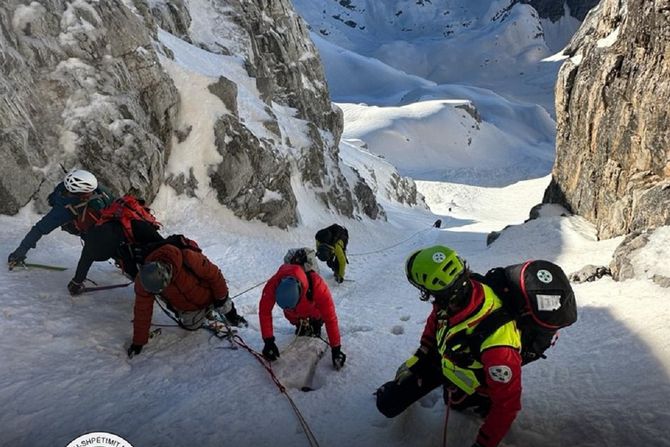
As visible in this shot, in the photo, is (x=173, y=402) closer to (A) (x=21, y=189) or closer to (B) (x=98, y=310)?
(B) (x=98, y=310)

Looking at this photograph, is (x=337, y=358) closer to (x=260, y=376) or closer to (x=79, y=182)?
(x=260, y=376)

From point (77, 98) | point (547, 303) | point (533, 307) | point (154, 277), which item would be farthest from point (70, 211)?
point (547, 303)

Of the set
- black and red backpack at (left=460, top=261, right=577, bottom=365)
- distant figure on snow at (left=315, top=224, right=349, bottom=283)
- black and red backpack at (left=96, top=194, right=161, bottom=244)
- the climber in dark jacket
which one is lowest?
distant figure on snow at (left=315, top=224, right=349, bottom=283)

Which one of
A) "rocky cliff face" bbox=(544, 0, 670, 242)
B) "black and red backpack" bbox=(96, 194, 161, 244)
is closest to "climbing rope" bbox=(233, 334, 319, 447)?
"black and red backpack" bbox=(96, 194, 161, 244)

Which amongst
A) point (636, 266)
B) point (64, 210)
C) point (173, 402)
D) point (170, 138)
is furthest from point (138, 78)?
point (636, 266)

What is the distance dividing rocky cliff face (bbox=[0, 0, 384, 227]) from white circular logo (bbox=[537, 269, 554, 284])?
34.3 feet

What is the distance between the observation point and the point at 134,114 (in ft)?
43.7

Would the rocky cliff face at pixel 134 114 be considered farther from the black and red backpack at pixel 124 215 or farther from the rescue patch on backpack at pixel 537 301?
the rescue patch on backpack at pixel 537 301

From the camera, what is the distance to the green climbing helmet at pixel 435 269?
398 centimetres

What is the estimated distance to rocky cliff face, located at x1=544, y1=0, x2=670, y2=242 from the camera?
13.2 metres

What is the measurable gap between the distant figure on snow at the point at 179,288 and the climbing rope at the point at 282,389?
0.64m

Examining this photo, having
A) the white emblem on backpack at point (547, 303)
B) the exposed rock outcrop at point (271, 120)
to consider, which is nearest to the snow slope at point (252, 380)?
the white emblem on backpack at point (547, 303)

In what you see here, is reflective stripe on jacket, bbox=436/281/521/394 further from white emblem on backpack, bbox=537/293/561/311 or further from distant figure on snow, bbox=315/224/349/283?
distant figure on snow, bbox=315/224/349/283

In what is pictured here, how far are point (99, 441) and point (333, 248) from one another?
870cm
